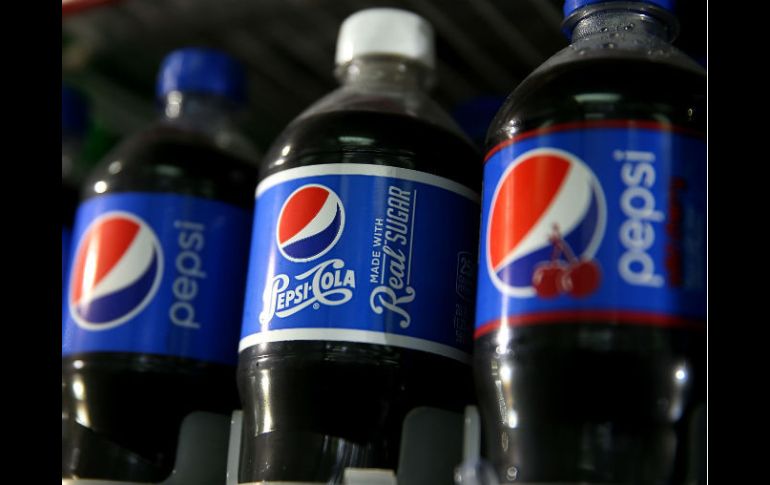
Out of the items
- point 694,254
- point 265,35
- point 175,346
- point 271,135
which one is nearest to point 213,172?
point 175,346

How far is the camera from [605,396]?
0.79 metres

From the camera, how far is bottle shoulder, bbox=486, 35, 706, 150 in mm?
853

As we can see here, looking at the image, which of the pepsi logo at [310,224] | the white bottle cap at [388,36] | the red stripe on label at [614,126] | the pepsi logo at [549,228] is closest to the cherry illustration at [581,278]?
the pepsi logo at [549,228]

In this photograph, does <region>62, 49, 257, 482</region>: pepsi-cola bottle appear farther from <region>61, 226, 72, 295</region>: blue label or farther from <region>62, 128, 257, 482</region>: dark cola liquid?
<region>61, 226, 72, 295</region>: blue label

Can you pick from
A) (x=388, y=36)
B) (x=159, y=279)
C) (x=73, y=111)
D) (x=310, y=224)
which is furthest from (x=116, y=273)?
(x=73, y=111)

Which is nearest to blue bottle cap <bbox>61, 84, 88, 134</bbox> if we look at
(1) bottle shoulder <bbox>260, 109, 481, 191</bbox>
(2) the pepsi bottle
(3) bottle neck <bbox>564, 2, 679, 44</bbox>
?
(2) the pepsi bottle

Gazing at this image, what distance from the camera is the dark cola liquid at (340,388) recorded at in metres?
0.93

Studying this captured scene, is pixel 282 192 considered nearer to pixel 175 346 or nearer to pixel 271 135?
pixel 175 346

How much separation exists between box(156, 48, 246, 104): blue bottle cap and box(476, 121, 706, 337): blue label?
0.61 metres

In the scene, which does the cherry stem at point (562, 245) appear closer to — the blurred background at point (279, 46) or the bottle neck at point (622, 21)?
the bottle neck at point (622, 21)
